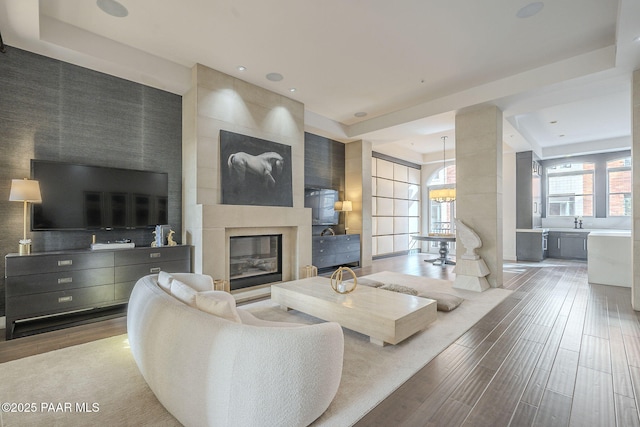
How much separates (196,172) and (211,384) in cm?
349

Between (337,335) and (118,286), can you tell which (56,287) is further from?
(337,335)

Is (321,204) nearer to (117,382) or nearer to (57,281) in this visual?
(57,281)

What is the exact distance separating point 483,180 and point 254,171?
3.99 metres

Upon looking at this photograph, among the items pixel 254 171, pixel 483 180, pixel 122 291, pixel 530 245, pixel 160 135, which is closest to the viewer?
pixel 122 291

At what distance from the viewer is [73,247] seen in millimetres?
3676

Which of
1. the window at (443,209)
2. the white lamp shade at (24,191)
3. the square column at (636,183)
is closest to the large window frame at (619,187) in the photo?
the window at (443,209)

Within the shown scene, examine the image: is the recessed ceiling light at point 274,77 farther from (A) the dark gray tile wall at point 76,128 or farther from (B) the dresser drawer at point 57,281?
(B) the dresser drawer at point 57,281

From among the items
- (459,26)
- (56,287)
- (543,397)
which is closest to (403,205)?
(459,26)

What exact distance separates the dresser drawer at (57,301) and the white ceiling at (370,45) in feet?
9.31

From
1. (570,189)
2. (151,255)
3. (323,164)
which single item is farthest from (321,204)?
(570,189)

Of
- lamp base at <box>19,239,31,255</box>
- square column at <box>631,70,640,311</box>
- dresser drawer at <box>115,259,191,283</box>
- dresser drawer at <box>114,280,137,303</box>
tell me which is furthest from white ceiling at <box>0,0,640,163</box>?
dresser drawer at <box>114,280,137,303</box>

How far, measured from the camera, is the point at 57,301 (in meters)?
3.18

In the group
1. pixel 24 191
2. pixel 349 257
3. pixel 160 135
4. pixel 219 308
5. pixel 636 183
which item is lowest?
pixel 349 257

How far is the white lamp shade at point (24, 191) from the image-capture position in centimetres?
305
